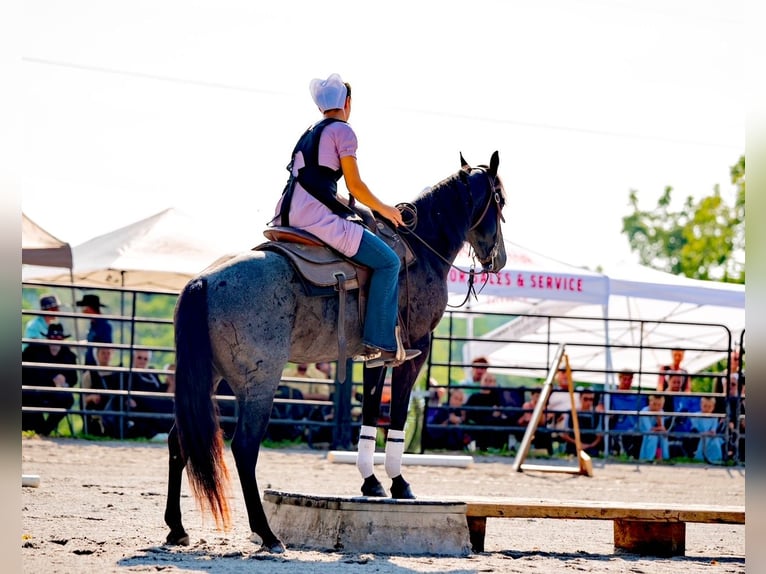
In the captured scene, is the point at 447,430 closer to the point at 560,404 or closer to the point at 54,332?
the point at 560,404

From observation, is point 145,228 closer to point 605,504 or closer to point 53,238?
point 53,238

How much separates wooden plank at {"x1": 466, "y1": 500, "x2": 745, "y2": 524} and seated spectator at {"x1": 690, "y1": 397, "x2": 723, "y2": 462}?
9802 millimetres

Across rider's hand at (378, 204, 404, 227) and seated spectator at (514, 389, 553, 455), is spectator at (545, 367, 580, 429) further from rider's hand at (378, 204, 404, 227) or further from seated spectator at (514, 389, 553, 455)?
rider's hand at (378, 204, 404, 227)

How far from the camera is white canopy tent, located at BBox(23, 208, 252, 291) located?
48.7 ft

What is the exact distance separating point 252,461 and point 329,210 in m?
1.45

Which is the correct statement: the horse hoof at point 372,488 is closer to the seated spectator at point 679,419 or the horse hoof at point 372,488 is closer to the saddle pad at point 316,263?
the saddle pad at point 316,263

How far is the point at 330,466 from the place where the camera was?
1191 centimetres

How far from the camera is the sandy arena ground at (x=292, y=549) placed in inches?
197

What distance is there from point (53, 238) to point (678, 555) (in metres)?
10.7

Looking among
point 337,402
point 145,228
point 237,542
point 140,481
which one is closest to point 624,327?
point 337,402

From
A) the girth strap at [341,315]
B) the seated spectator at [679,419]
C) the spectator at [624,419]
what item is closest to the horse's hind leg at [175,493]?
the girth strap at [341,315]

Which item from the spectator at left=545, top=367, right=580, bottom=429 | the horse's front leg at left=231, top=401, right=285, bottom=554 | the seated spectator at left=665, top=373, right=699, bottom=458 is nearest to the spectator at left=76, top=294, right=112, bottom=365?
the spectator at left=545, top=367, right=580, bottom=429

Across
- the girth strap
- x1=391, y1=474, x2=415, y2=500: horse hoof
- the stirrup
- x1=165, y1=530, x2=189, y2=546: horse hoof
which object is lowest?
x1=165, y1=530, x2=189, y2=546: horse hoof

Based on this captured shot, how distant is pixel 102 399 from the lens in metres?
14.6
